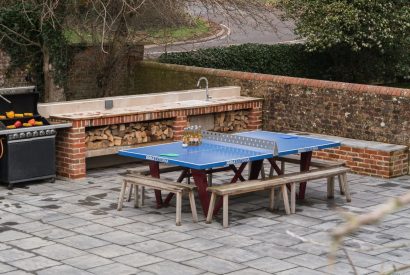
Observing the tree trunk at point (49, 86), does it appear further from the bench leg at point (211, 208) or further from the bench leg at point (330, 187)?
the bench leg at point (211, 208)

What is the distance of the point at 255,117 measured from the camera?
14.1 m

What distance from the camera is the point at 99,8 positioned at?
1397 cm

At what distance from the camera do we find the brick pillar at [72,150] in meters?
11.4

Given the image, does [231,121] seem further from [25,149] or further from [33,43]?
[25,149]

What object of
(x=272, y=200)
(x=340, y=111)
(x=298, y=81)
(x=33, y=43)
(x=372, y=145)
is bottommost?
(x=272, y=200)

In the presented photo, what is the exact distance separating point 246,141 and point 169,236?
1.99 metres

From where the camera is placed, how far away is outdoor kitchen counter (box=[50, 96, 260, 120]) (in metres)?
11.7

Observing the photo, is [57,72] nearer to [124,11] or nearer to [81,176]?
[124,11]

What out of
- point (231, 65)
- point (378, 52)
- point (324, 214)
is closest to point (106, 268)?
point (324, 214)

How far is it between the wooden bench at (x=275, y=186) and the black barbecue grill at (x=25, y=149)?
10.1ft

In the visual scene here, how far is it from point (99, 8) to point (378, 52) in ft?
25.3

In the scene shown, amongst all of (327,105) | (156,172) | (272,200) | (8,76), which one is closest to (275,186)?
(272,200)

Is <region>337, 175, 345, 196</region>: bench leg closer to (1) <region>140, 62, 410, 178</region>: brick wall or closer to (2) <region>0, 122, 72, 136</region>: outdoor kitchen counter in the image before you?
(1) <region>140, 62, 410, 178</region>: brick wall

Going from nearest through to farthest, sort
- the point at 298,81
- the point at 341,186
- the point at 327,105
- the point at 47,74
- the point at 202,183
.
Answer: the point at 202,183 < the point at 341,186 < the point at 327,105 < the point at 298,81 < the point at 47,74
